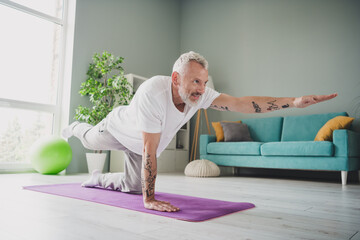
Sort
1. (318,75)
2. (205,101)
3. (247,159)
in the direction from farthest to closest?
(318,75) < (247,159) < (205,101)

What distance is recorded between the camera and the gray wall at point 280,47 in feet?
13.5

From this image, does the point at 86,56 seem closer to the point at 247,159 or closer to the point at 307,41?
the point at 247,159

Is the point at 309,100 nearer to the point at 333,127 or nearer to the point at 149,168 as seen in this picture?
the point at 149,168

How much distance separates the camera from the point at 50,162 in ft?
→ 11.1

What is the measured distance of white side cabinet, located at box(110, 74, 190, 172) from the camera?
170 inches

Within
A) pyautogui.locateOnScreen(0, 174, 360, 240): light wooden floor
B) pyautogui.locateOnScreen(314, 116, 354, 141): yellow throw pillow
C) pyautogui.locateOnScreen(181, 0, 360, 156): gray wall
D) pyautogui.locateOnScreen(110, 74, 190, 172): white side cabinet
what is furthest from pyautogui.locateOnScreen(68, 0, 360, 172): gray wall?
pyautogui.locateOnScreen(0, 174, 360, 240): light wooden floor

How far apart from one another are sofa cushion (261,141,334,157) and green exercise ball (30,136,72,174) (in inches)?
101

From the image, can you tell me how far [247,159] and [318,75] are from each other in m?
1.82

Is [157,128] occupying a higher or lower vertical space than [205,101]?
lower

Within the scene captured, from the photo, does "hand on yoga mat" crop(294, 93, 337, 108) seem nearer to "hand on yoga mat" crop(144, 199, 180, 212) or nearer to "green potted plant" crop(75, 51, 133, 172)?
"hand on yoga mat" crop(144, 199, 180, 212)

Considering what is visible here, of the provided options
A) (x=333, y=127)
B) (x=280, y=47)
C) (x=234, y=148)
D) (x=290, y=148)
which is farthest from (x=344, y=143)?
(x=280, y=47)

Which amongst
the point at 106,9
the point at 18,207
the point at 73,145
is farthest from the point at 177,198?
the point at 106,9

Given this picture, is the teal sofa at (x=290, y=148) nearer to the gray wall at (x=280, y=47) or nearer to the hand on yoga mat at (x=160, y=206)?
the gray wall at (x=280, y=47)

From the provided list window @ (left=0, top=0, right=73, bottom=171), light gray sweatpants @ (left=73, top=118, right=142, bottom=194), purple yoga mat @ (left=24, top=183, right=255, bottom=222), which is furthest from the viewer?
window @ (left=0, top=0, right=73, bottom=171)
